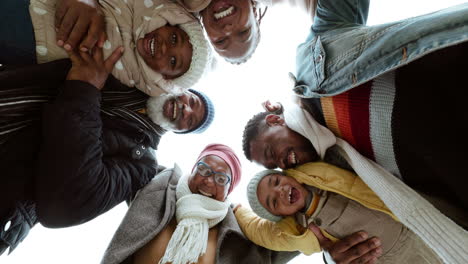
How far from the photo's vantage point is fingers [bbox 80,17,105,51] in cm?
94

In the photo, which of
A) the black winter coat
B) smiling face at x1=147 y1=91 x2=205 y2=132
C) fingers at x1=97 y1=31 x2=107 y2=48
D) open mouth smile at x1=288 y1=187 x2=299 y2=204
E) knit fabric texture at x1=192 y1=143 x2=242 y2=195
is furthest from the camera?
knit fabric texture at x1=192 y1=143 x2=242 y2=195

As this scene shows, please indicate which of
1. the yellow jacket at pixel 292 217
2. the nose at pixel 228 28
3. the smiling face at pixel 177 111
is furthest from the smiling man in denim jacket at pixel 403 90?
the smiling face at pixel 177 111

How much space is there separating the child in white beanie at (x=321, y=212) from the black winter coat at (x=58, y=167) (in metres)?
0.59

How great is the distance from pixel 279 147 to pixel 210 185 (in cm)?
40

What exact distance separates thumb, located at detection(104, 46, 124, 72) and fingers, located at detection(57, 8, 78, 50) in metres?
0.12

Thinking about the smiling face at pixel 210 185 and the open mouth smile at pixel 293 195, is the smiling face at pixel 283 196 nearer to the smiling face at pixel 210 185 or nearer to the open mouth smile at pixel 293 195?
the open mouth smile at pixel 293 195

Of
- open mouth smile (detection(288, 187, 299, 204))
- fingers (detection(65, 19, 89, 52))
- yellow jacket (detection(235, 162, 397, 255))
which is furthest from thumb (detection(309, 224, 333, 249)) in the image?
fingers (detection(65, 19, 89, 52))

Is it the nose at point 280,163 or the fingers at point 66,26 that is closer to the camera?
the fingers at point 66,26

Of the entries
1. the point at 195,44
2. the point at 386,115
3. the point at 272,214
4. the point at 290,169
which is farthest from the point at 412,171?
the point at 195,44

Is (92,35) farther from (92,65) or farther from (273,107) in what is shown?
(273,107)

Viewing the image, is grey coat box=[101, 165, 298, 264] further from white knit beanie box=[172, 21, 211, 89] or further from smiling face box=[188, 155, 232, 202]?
white knit beanie box=[172, 21, 211, 89]

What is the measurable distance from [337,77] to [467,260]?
1.64ft

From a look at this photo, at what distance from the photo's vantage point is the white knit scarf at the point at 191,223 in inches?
41.6

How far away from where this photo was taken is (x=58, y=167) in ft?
2.86
